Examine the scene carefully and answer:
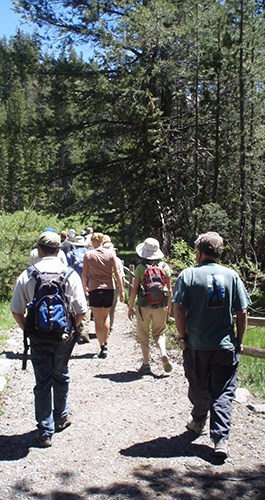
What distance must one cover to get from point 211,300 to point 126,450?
145 centimetres

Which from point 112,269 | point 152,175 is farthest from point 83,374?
point 152,175

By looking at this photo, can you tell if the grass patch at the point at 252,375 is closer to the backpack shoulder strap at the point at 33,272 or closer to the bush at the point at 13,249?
the backpack shoulder strap at the point at 33,272

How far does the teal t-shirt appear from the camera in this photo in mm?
4414

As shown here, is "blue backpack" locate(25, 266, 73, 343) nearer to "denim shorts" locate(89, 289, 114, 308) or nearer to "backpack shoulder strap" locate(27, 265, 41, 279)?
"backpack shoulder strap" locate(27, 265, 41, 279)

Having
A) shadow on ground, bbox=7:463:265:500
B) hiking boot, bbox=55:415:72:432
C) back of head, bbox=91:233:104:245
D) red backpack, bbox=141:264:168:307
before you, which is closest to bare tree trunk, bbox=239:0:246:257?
back of head, bbox=91:233:104:245

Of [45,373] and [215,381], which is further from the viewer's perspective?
[45,373]

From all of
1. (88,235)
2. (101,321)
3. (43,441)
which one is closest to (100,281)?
(101,321)

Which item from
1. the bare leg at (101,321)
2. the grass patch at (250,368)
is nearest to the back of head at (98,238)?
the bare leg at (101,321)

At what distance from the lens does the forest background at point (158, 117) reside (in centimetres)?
2153

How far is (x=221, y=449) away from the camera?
13.9 feet

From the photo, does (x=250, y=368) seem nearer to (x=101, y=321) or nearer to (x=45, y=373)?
(x=101, y=321)

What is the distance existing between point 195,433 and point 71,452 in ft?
3.69

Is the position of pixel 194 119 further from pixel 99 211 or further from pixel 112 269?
pixel 112 269

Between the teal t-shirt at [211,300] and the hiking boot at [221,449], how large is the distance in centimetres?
73
